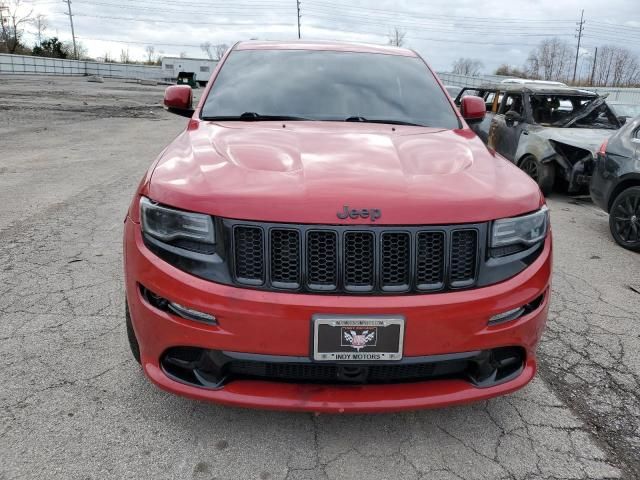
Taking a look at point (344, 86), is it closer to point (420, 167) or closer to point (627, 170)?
point (420, 167)

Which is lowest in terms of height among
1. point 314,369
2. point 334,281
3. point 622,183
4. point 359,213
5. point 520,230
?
point 622,183

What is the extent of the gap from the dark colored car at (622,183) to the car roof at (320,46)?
300 centimetres

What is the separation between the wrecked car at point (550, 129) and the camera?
741 cm

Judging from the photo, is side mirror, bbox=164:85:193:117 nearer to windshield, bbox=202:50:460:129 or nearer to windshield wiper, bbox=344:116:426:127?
windshield, bbox=202:50:460:129

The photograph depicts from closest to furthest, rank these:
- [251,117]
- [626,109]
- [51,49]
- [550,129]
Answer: [251,117]
[550,129]
[626,109]
[51,49]

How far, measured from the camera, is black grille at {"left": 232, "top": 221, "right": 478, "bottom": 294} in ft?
6.54

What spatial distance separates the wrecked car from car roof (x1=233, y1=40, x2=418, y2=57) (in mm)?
4301

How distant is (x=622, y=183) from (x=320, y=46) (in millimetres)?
3798

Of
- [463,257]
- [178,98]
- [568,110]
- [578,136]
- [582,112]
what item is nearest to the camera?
[463,257]

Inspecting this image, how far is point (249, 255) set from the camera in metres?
2.02

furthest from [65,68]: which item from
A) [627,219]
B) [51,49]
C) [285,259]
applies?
[285,259]

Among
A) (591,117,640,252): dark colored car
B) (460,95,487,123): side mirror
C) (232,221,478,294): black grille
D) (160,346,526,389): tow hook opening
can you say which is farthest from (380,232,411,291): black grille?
(591,117,640,252): dark colored car

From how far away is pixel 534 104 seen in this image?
852 centimetres

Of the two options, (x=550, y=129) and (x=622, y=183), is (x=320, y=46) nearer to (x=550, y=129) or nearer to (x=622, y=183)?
(x=622, y=183)
